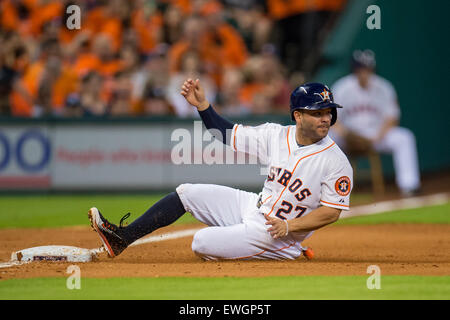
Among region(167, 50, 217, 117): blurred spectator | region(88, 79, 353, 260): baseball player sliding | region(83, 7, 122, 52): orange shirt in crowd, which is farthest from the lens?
region(83, 7, 122, 52): orange shirt in crowd

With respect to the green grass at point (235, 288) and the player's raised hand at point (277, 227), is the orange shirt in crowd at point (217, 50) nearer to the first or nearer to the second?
the player's raised hand at point (277, 227)

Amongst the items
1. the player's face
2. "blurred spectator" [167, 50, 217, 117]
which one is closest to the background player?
"blurred spectator" [167, 50, 217, 117]

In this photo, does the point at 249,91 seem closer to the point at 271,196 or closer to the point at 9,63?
the point at 9,63

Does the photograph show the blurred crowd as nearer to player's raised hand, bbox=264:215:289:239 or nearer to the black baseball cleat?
the black baseball cleat

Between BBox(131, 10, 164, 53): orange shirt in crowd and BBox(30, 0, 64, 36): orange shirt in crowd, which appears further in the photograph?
BBox(30, 0, 64, 36): orange shirt in crowd

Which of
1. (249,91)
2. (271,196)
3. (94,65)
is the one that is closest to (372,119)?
(249,91)
